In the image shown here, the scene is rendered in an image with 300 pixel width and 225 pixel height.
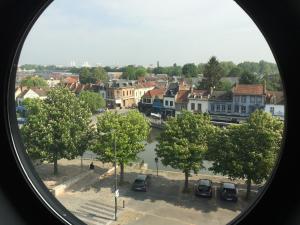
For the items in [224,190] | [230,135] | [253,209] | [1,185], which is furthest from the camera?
[224,190]

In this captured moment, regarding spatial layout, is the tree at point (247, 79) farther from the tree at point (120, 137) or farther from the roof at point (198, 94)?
the tree at point (120, 137)

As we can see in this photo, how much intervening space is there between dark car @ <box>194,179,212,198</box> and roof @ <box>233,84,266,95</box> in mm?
1416

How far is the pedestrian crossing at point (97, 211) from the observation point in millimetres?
3449

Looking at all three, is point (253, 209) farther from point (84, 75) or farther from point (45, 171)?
point (84, 75)

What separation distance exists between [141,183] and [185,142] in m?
0.85

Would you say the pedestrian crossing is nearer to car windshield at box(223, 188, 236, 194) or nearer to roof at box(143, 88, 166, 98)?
car windshield at box(223, 188, 236, 194)

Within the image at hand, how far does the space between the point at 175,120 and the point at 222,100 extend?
1262 mm

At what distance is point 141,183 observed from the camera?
424 centimetres

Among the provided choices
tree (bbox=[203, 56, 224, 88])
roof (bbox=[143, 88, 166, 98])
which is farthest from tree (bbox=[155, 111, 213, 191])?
roof (bbox=[143, 88, 166, 98])

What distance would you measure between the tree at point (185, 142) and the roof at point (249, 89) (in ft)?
2.57

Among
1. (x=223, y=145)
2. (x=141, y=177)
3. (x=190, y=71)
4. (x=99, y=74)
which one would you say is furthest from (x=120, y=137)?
(x=99, y=74)

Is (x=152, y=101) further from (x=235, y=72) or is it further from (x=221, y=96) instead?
(x=235, y=72)

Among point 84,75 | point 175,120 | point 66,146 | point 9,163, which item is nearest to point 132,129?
point 175,120

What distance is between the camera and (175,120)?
13.6 ft
